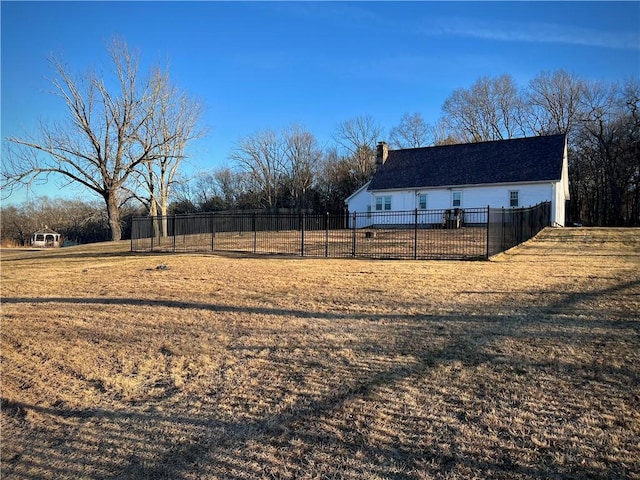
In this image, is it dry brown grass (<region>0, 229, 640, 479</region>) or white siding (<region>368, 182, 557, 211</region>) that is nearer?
dry brown grass (<region>0, 229, 640, 479</region>)

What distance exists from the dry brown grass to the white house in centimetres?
1789

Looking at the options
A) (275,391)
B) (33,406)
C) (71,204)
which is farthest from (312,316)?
(71,204)

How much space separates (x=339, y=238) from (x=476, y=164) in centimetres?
1340

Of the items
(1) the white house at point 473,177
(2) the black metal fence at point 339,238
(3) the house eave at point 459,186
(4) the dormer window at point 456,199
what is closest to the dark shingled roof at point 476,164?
(1) the white house at point 473,177

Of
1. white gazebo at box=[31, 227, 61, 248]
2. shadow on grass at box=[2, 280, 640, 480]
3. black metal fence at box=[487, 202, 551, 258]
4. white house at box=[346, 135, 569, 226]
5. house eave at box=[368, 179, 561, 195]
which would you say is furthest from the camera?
white gazebo at box=[31, 227, 61, 248]

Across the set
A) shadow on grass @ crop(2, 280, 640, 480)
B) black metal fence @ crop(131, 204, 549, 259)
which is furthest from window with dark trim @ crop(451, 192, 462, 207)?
shadow on grass @ crop(2, 280, 640, 480)

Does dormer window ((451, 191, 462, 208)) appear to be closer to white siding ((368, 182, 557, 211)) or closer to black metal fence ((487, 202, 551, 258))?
white siding ((368, 182, 557, 211))

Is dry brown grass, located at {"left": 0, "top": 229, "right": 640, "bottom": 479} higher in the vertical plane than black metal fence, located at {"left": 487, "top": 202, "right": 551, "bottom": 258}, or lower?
lower

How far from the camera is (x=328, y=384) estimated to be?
13.0 feet

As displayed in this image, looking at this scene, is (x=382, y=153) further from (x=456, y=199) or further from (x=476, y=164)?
(x=456, y=199)

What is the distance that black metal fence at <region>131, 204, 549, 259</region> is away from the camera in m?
14.2

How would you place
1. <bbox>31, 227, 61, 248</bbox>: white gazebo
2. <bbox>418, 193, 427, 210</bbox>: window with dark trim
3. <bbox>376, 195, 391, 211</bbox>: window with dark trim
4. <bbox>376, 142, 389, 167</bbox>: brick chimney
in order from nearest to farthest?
<bbox>418, 193, 427, 210</bbox>: window with dark trim → <bbox>376, 195, 391, 211</bbox>: window with dark trim → <bbox>376, 142, 389, 167</bbox>: brick chimney → <bbox>31, 227, 61, 248</bbox>: white gazebo

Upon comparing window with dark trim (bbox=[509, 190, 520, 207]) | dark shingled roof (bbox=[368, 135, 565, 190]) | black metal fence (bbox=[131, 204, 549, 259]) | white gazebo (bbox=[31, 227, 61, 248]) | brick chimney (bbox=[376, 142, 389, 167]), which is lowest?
white gazebo (bbox=[31, 227, 61, 248])

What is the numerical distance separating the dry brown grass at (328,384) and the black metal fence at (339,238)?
234 inches
